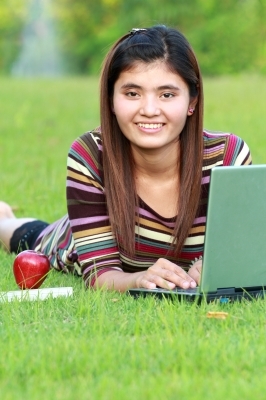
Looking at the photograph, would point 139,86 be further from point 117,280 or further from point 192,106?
point 117,280

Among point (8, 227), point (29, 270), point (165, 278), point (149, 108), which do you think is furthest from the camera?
point (8, 227)

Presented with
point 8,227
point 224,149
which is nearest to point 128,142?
point 224,149

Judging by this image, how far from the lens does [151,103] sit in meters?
3.90

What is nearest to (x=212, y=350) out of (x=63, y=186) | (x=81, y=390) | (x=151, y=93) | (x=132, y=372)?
(x=132, y=372)

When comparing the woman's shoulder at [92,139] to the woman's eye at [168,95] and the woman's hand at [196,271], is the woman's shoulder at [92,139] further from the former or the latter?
the woman's hand at [196,271]

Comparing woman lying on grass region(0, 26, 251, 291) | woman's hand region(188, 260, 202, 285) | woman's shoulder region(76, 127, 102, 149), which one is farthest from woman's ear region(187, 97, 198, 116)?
woman's hand region(188, 260, 202, 285)

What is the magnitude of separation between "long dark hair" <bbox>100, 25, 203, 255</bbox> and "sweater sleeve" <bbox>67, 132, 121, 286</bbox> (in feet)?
0.19

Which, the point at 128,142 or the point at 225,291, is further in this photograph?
the point at 128,142

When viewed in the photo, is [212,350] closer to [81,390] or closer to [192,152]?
[81,390]

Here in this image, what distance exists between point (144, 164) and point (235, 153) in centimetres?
42

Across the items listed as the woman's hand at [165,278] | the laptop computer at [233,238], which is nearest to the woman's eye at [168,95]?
the woman's hand at [165,278]

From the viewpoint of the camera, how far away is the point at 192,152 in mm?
4160

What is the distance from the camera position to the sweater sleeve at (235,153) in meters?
4.27

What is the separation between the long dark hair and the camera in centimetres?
398
